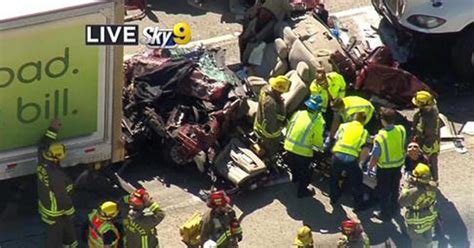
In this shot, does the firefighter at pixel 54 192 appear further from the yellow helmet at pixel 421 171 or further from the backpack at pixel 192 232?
the yellow helmet at pixel 421 171

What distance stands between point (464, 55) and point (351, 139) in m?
3.37

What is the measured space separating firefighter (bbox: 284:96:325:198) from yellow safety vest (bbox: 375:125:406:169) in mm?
745

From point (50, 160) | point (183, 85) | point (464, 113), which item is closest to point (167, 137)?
point (183, 85)

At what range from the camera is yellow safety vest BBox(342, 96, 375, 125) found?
1476 centimetres

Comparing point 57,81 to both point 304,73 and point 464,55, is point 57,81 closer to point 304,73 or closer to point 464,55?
point 304,73

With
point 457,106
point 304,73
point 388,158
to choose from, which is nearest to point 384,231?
point 388,158

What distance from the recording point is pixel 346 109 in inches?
583

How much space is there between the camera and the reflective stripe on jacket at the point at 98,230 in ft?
42.0

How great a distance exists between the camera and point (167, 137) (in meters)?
14.9

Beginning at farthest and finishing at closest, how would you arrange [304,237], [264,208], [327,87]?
[327,87] < [264,208] < [304,237]

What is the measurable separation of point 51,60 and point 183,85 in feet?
8.48

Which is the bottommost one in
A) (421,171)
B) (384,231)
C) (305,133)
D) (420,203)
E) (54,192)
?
(384,231)

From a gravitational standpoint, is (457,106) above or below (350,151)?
below

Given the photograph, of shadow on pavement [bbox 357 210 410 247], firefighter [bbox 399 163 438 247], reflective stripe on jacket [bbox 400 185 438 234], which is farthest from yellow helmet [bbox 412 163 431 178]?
shadow on pavement [bbox 357 210 410 247]
